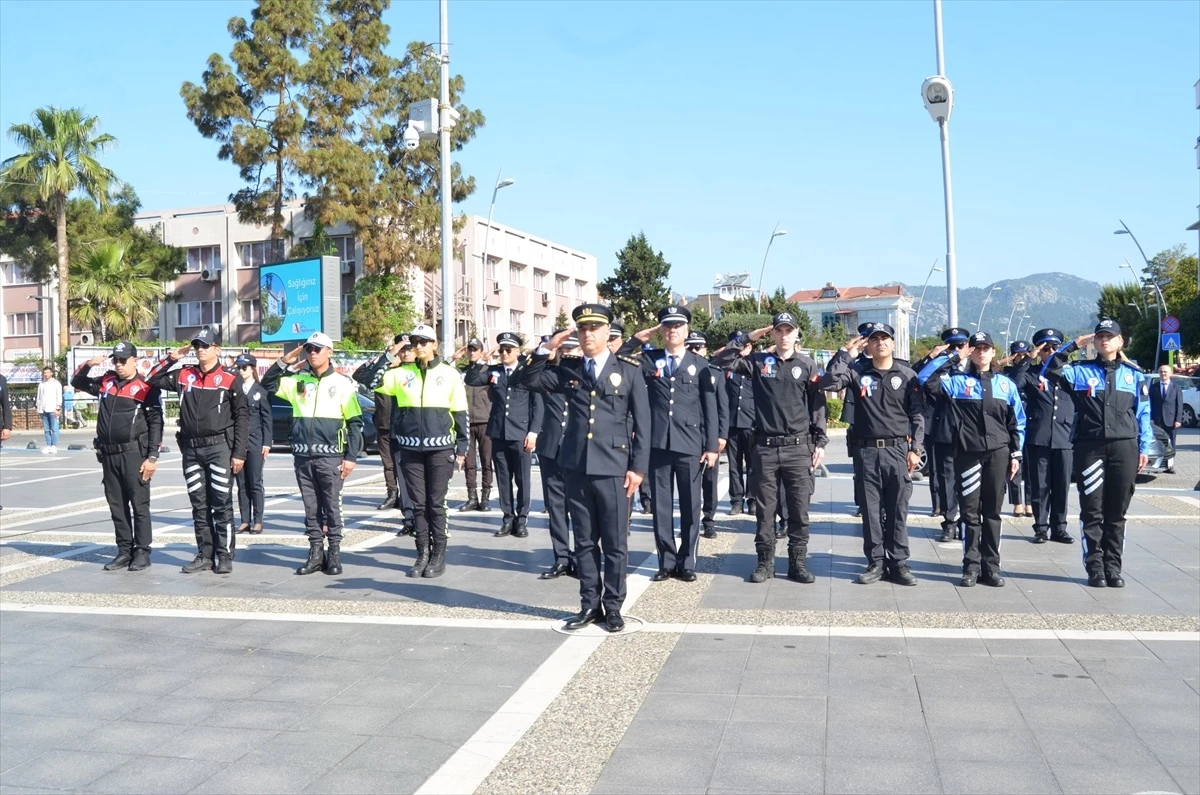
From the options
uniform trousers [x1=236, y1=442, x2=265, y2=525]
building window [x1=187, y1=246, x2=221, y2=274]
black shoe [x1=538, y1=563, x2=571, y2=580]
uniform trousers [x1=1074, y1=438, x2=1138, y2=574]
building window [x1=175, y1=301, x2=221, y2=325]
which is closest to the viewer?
uniform trousers [x1=1074, y1=438, x2=1138, y2=574]

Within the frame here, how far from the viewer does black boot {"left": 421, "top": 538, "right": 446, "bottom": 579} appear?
8727mm

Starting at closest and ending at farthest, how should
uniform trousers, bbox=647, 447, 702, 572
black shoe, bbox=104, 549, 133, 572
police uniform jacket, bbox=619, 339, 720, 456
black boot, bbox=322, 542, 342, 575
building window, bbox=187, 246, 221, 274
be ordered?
uniform trousers, bbox=647, 447, 702, 572, police uniform jacket, bbox=619, 339, 720, 456, black boot, bbox=322, 542, 342, 575, black shoe, bbox=104, 549, 133, 572, building window, bbox=187, 246, 221, 274

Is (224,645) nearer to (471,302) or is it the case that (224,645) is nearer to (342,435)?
(342,435)

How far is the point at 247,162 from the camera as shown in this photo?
128ft

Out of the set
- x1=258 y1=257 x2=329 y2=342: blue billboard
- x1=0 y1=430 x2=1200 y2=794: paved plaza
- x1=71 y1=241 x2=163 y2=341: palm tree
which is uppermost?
x1=71 y1=241 x2=163 y2=341: palm tree

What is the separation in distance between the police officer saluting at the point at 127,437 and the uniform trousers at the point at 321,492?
54.3 inches

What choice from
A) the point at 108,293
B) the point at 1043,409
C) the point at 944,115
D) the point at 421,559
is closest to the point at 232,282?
the point at 108,293

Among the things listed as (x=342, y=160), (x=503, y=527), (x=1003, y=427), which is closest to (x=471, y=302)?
(x=342, y=160)

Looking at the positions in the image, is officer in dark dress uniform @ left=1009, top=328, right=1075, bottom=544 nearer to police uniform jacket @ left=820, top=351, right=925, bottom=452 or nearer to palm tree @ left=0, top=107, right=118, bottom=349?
police uniform jacket @ left=820, top=351, right=925, bottom=452

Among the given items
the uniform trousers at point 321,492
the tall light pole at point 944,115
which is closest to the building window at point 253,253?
the tall light pole at point 944,115

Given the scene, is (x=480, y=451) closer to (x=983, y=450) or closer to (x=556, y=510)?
(x=556, y=510)

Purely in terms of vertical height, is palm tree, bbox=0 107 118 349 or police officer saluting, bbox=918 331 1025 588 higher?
palm tree, bbox=0 107 118 349

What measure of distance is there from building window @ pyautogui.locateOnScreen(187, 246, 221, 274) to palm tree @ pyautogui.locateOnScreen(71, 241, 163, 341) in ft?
48.0

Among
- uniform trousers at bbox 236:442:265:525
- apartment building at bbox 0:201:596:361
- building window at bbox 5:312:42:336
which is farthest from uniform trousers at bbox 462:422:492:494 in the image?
building window at bbox 5:312:42:336
